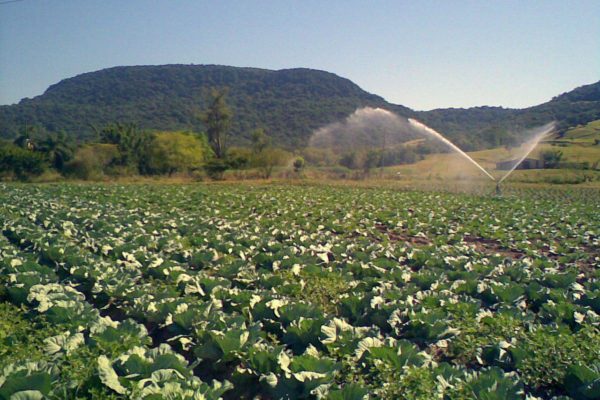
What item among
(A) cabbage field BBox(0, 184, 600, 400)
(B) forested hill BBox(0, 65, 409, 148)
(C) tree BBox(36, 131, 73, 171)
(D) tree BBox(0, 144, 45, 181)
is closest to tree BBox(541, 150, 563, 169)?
(B) forested hill BBox(0, 65, 409, 148)

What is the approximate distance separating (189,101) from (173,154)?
2693 inches

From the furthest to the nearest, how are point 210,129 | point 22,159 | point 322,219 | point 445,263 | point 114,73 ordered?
point 114,73
point 210,129
point 22,159
point 322,219
point 445,263

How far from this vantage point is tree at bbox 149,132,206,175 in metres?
43.9

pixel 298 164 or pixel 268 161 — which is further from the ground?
pixel 268 161

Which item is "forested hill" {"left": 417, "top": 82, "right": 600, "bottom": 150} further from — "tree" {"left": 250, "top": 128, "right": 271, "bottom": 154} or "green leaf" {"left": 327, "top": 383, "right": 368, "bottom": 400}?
"green leaf" {"left": 327, "top": 383, "right": 368, "bottom": 400}

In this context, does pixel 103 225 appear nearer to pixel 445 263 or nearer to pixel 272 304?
pixel 272 304

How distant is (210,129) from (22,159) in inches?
959

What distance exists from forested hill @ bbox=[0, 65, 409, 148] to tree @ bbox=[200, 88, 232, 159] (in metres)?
18.6

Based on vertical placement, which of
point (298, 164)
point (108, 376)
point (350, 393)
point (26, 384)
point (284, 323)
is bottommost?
point (284, 323)

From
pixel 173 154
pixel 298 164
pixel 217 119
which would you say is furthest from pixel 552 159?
pixel 173 154

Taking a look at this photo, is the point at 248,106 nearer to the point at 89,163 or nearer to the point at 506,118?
the point at 506,118

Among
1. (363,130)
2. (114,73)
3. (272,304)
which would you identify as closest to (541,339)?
(272,304)

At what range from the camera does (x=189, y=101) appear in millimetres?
106938

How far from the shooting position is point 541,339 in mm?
4035
